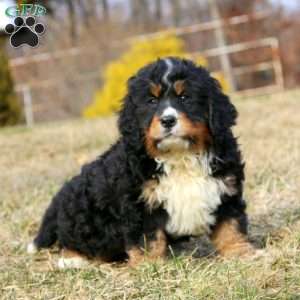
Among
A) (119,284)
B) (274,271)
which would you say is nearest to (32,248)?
(119,284)

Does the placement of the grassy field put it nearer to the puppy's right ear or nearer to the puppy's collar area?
the puppy's collar area

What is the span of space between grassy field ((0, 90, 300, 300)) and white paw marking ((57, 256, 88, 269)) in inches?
3.3

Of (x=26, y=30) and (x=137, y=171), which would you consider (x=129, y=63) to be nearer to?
(x=26, y=30)

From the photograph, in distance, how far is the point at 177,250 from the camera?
5117mm

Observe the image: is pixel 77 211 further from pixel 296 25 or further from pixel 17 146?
pixel 296 25

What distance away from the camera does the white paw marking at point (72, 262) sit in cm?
494

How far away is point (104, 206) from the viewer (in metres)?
4.92

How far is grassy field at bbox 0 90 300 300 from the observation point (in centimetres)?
390

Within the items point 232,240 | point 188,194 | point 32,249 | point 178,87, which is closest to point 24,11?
point 32,249

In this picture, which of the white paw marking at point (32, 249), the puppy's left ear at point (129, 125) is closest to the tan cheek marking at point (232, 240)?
the puppy's left ear at point (129, 125)

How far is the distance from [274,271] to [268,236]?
1053mm

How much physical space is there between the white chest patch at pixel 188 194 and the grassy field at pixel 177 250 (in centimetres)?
21

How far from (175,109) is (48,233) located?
1755 millimetres

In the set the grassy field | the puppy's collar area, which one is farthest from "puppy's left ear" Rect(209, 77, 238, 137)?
the grassy field
